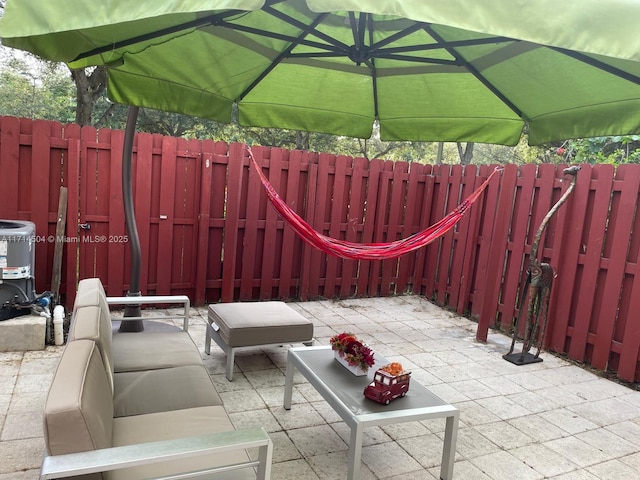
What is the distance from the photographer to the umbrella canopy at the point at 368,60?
1073 millimetres

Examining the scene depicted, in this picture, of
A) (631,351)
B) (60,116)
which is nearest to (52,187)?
(631,351)

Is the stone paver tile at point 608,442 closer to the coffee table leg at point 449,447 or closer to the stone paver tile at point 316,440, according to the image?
the coffee table leg at point 449,447

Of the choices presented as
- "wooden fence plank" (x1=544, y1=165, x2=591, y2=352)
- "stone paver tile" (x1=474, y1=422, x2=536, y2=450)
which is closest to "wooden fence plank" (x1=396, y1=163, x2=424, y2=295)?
"wooden fence plank" (x1=544, y1=165, x2=591, y2=352)

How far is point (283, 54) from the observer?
2.84 m

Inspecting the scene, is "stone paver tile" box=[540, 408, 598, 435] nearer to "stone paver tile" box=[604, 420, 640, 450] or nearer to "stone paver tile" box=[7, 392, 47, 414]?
"stone paver tile" box=[604, 420, 640, 450]

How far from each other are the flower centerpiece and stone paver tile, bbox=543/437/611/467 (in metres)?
1.17

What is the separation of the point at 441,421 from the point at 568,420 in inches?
33.2

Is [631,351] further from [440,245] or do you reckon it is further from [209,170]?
[209,170]

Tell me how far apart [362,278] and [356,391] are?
333cm

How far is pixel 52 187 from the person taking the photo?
146 inches

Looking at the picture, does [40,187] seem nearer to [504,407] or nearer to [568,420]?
[504,407]

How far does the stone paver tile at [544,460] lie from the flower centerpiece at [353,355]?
3.08 ft

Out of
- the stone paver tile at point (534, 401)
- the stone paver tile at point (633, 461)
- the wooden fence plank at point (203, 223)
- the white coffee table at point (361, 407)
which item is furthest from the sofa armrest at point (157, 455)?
the wooden fence plank at point (203, 223)

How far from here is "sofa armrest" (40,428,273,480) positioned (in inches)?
42.3
